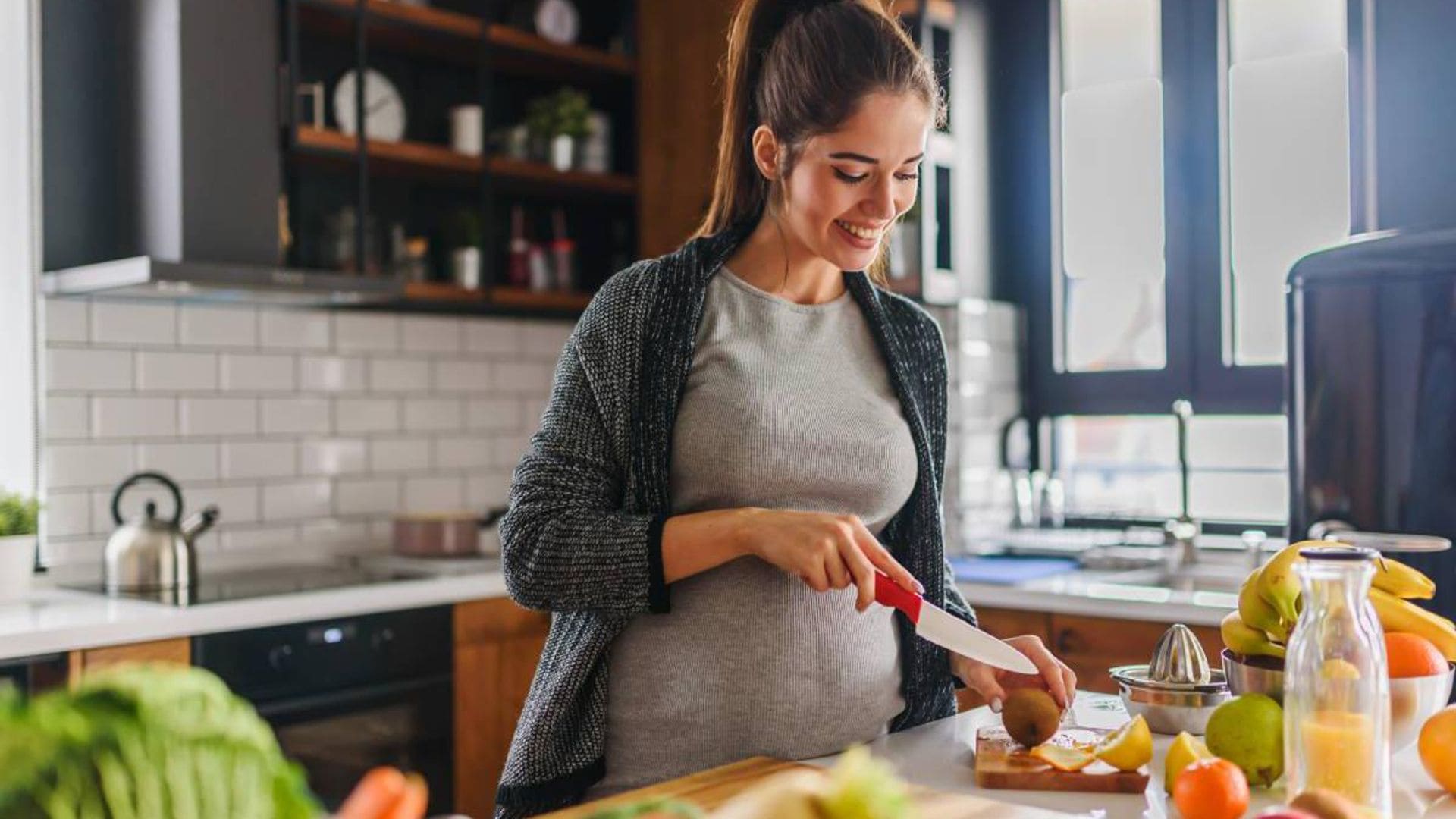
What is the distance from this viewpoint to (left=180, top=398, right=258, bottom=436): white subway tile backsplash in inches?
131

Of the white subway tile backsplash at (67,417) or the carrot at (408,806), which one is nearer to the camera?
the carrot at (408,806)

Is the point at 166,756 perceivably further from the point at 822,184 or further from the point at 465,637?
the point at 465,637

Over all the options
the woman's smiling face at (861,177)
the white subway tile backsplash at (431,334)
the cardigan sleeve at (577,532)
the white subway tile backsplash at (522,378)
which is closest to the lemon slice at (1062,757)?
the cardigan sleeve at (577,532)

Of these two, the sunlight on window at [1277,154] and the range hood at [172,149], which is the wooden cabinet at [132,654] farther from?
the sunlight on window at [1277,154]

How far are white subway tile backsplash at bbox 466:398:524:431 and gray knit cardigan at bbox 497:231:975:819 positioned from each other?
93.9 inches

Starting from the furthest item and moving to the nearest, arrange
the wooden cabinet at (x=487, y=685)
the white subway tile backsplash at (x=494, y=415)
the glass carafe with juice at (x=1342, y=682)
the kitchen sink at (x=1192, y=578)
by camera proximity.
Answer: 1. the white subway tile backsplash at (x=494, y=415)
2. the kitchen sink at (x=1192, y=578)
3. the wooden cabinet at (x=487, y=685)
4. the glass carafe with juice at (x=1342, y=682)

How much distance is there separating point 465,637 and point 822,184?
190 centimetres

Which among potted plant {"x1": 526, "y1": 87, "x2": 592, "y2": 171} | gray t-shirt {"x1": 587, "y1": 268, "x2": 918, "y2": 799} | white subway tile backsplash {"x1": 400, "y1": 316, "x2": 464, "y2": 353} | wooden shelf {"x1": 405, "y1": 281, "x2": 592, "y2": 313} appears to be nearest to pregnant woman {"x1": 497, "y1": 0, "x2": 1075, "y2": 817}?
gray t-shirt {"x1": 587, "y1": 268, "x2": 918, "y2": 799}

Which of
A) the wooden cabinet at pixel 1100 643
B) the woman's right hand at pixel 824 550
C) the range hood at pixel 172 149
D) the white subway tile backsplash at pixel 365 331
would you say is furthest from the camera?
the white subway tile backsplash at pixel 365 331

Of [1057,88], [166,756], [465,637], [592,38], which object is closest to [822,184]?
[166,756]

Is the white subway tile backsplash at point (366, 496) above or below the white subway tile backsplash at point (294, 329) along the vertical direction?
below

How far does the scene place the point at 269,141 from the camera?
10.6 ft

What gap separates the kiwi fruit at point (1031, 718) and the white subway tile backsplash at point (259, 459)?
2.49 meters

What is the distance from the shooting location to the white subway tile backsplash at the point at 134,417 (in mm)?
3154
